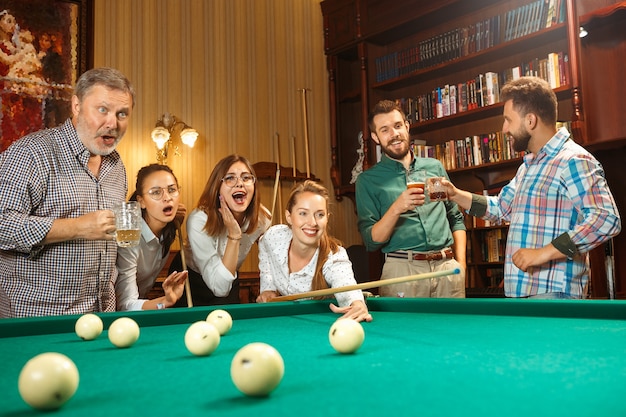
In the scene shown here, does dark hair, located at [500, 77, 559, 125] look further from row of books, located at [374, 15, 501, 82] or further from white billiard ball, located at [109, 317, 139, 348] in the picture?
row of books, located at [374, 15, 501, 82]

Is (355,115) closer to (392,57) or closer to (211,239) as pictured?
(392,57)

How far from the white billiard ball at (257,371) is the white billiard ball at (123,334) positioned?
67 centimetres

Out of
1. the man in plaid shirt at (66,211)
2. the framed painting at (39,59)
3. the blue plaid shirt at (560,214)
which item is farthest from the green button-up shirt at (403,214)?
the framed painting at (39,59)

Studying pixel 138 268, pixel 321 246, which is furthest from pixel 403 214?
pixel 138 268

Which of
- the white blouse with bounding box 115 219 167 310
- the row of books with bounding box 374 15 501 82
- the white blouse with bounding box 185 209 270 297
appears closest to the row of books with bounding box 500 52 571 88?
the row of books with bounding box 374 15 501 82

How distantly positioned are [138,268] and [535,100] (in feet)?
6.98

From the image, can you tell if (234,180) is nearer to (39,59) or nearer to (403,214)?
(403,214)

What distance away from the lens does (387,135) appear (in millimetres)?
3441

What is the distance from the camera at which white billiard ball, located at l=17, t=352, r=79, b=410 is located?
89 centimetres

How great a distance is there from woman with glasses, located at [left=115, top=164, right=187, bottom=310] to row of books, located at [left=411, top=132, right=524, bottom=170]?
2832 mm

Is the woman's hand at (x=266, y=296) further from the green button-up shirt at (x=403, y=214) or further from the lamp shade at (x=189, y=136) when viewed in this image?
the lamp shade at (x=189, y=136)

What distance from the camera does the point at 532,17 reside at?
15.4 feet

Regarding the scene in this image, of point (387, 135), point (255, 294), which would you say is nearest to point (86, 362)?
point (387, 135)

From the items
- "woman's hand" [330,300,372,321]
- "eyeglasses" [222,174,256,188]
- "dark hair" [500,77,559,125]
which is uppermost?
"dark hair" [500,77,559,125]
